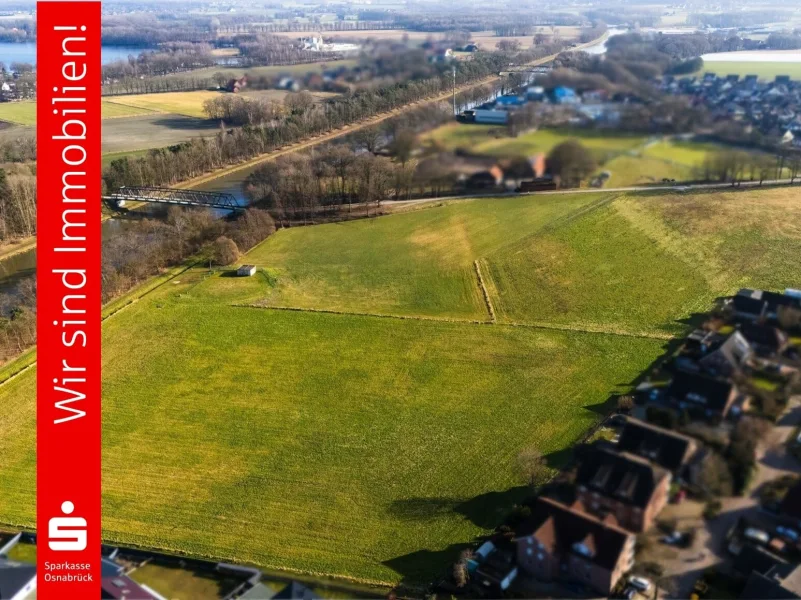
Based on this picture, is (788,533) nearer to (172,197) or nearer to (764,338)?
(764,338)

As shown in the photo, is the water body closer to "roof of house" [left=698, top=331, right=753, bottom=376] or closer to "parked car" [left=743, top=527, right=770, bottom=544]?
"roof of house" [left=698, top=331, right=753, bottom=376]

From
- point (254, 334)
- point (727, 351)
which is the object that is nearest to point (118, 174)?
point (254, 334)

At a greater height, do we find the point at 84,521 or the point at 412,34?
the point at 412,34

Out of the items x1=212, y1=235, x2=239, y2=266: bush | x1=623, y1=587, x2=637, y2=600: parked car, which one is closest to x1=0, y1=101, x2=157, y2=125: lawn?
x1=212, y1=235, x2=239, y2=266: bush

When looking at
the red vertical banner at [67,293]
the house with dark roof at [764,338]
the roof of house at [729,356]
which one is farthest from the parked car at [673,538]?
the red vertical banner at [67,293]

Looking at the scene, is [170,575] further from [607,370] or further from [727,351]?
[607,370]

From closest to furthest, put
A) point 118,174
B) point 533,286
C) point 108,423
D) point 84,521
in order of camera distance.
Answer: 1. point 84,521
2. point 108,423
3. point 533,286
4. point 118,174
